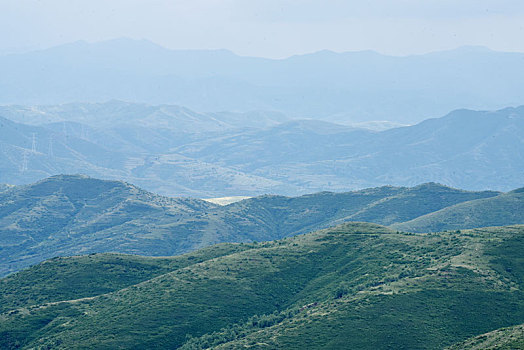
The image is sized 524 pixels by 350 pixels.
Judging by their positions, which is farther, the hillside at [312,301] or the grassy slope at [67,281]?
the grassy slope at [67,281]

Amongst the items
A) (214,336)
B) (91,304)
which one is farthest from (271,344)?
(91,304)

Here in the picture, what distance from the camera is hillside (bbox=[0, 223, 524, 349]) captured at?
12988cm

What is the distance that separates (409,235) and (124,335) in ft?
302

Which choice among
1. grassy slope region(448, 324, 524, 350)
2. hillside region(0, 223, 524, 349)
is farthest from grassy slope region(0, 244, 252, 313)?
grassy slope region(448, 324, 524, 350)

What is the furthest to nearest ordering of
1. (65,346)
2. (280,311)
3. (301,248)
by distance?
(301,248) → (280,311) → (65,346)

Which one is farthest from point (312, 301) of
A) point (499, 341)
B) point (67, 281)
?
point (67, 281)

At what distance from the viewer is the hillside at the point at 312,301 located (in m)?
130

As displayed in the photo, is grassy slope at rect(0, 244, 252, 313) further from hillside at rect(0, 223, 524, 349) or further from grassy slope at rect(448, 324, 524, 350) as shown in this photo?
grassy slope at rect(448, 324, 524, 350)

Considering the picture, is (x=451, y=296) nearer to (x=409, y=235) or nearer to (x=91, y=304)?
(x=409, y=235)

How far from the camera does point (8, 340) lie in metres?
147

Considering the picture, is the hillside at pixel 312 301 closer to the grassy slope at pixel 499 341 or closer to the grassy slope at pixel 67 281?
the grassy slope at pixel 67 281

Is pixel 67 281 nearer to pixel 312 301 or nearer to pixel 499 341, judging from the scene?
pixel 312 301

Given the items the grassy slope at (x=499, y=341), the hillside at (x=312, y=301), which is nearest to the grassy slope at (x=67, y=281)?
the hillside at (x=312, y=301)

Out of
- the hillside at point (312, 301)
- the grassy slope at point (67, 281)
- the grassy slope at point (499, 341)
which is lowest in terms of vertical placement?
the grassy slope at point (67, 281)
